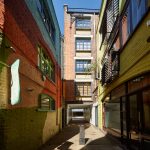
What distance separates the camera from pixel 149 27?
829 centimetres

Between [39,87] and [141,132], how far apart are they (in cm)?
599

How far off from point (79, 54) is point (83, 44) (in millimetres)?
1323

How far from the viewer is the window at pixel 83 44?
3281 centimetres

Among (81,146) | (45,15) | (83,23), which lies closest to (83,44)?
(83,23)

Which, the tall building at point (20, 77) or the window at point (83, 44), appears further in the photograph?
the window at point (83, 44)

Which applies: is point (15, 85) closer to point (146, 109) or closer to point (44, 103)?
point (146, 109)

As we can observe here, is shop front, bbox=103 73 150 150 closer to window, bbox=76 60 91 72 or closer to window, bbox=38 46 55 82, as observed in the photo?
window, bbox=38 46 55 82

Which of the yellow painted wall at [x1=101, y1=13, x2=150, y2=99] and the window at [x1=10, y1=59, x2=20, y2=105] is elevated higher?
Result: the yellow painted wall at [x1=101, y1=13, x2=150, y2=99]

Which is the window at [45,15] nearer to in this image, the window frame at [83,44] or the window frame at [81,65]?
the window frame at [81,65]


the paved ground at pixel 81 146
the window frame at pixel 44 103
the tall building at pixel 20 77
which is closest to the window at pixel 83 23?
the window frame at pixel 44 103

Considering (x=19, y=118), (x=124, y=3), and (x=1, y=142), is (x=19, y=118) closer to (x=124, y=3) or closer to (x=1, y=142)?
(x=1, y=142)

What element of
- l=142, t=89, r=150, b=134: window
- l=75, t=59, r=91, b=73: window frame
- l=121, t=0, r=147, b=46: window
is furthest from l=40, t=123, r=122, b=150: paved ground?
l=75, t=59, r=91, b=73: window frame

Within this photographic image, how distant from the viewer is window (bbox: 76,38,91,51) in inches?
1292

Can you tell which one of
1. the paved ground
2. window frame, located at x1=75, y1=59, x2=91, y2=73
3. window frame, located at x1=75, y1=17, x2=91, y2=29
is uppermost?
Result: window frame, located at x1=75, y1=17, x2=91, y2=29
